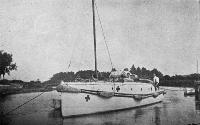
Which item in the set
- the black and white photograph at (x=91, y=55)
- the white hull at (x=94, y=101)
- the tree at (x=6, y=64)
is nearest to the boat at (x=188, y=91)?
the black and white photograph at (x=91, y=55)

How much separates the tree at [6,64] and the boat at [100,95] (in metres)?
1.61

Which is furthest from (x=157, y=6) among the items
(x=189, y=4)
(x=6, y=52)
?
(x=6, y=52)

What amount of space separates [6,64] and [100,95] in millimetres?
2994

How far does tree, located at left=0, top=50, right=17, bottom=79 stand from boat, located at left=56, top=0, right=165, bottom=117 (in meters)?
1.61

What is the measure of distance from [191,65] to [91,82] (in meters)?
3.40

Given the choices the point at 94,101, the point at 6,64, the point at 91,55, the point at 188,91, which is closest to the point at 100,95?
the point at 94,101

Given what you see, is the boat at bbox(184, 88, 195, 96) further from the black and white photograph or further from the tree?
the tree

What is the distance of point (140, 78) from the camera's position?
996cm

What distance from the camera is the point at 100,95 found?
724 cm

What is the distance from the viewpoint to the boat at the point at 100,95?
6.74 meters

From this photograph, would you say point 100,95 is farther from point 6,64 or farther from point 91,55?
point 6,64

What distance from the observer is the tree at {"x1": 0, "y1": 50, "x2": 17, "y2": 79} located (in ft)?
16.5

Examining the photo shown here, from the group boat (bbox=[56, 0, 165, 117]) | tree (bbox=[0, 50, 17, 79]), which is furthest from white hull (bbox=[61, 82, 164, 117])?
tree (bbox=[0, 50, 17, 79])

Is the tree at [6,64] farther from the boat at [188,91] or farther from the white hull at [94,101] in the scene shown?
the boat at [188,91]
